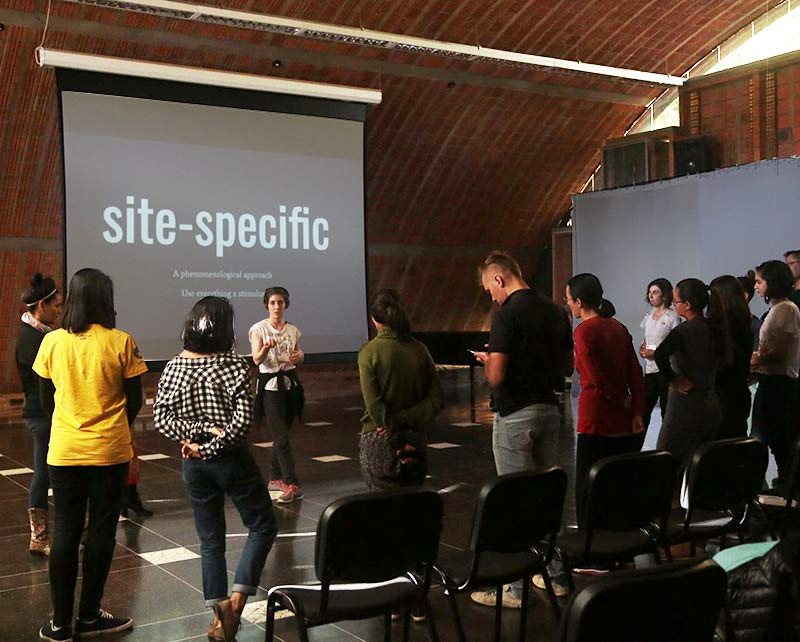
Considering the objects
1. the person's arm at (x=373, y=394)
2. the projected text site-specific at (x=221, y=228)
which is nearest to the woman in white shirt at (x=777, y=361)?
the person's arm at (x=373, y=394)

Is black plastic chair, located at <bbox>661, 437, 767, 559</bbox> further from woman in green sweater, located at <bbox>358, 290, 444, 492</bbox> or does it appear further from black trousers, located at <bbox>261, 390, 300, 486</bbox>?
black trousers, located at <bbox>261, 390, 300, 486</bbox>

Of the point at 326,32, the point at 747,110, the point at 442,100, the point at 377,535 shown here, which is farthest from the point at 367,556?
the point at 747,110

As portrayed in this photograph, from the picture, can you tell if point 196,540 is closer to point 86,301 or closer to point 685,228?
point 86,301

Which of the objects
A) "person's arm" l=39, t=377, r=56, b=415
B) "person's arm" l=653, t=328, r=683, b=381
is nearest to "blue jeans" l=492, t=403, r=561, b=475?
"person's arm" l=653, t=328, r=683, b=381

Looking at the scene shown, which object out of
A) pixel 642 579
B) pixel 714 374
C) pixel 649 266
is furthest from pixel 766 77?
pixel 642 579

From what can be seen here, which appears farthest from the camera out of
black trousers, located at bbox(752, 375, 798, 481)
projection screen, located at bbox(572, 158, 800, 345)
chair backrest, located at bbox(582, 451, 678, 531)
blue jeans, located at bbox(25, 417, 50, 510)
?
projection screen, located at bbox(572, 158, 800, 345)

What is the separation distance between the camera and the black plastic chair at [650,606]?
6.20ft

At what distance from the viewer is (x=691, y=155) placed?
13.3 metres

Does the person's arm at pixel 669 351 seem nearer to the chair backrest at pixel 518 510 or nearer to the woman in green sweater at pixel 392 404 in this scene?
the woman in green sweater at pixel 392 404

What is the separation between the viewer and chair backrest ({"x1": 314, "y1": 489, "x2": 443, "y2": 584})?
2797mm

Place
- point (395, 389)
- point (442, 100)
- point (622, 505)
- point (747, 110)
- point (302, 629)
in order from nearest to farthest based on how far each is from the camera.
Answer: point (302, 629), point (622, 505), point (395, 389), point (442, 100), point (747, 110)

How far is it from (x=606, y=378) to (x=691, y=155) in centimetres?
990

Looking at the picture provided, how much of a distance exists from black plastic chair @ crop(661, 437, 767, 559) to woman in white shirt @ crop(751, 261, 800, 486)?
1952mm

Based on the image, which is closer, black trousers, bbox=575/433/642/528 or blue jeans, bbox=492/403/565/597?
blue jeans, bbox=492/403/565/597
